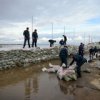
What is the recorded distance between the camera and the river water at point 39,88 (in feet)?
34.0

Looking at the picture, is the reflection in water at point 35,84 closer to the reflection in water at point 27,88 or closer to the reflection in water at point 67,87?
the reflection in water at point 27,88

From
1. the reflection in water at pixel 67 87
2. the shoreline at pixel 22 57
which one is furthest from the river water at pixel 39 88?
the shoreline at pixel 22 57

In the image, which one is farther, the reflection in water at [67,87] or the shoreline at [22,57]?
the shoreline at [22,57]

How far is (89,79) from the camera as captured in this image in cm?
1418

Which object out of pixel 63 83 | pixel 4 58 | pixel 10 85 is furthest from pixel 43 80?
pixel 4 58

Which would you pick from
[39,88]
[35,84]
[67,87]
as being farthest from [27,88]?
[67,87]

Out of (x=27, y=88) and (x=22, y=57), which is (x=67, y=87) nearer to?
(x=27, y=88)

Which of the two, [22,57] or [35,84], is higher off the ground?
[22,57]

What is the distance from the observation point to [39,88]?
38.8 feet

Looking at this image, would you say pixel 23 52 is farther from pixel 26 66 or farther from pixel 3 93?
pixel 3 93

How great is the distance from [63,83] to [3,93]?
3770 mm

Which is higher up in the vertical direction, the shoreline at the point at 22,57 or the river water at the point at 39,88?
the shoreline at the point at 22,57

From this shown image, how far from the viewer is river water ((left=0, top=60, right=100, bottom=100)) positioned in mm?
10367

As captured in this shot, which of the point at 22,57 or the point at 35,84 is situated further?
the point at 22,57
